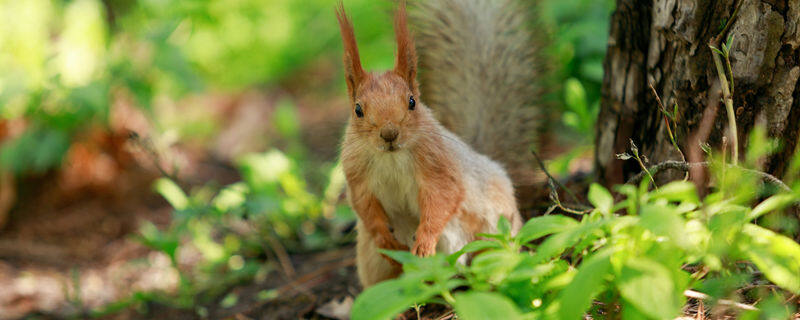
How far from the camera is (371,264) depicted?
1.89 m

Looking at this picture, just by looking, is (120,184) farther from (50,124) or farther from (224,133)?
(224,133)

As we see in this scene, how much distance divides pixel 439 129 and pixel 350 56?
31 centimetres

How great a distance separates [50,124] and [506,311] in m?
3.71

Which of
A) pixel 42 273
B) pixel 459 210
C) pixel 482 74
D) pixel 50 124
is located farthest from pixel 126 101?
pixel 459 210

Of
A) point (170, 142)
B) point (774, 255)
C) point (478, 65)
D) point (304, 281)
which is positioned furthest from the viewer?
point (170, 142)

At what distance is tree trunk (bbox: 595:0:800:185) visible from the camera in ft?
4.85

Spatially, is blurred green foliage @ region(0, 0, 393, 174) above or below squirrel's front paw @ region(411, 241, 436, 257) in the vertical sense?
above

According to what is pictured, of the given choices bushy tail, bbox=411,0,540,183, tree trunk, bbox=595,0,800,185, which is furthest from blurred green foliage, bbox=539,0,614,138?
tree trunk, bbox=595,0,800,185

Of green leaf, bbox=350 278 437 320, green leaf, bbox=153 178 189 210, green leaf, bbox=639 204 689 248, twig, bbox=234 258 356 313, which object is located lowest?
twig, bbox=234 258 356 313

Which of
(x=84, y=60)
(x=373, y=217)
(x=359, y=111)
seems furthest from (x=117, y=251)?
(x=359, y=111)

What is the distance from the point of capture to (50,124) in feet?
12.5

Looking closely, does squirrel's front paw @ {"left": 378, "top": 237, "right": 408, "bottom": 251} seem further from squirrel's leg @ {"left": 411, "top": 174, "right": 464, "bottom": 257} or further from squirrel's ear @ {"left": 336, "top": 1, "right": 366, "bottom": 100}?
squirrel's ear @ {"left": 336, "top": 1, "right": 366, "bottom": 100}

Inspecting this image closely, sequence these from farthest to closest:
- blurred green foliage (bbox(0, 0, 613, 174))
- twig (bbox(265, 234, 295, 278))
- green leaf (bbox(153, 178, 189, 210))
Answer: blurred green foliage (bbox(0, 0, 613, 174))
twig (bbox(265, 234, 295, 278))
green leaf (bbox(153, 178, 189, 210))

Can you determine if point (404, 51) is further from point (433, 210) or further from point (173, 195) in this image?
point (173, 195)
